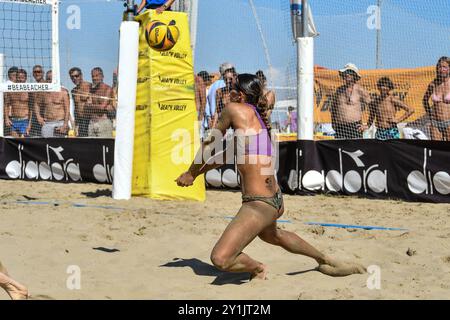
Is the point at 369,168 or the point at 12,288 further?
the point at 369,168

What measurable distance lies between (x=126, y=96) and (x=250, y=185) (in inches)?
159

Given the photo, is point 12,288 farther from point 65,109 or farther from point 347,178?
point 65,109

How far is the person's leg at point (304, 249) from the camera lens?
481 centimetres

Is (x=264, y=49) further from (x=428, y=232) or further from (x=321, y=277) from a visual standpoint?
(x=321, y=277)

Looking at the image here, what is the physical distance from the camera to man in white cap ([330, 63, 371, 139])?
29.3 feet

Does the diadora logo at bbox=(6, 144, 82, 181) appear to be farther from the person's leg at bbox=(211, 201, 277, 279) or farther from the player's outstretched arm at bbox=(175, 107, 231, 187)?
the person's leg at bbox=(211, 201, 277, 279)

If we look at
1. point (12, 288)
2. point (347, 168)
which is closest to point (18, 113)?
point (347, 168)

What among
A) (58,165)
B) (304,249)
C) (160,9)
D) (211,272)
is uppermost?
(160,9)

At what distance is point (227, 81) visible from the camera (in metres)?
9.82

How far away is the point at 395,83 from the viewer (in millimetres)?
8812

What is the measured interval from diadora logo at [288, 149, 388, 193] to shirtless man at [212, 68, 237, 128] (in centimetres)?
152

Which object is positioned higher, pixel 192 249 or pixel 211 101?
pixel 211 101

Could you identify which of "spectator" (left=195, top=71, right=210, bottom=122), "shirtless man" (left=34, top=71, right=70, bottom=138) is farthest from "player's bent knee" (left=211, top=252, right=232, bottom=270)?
"shirtless man" (left=34, top=71, right=70, bottom=138)

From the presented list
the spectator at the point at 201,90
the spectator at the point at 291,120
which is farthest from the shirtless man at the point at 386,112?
the spectator at the point at 201,90
